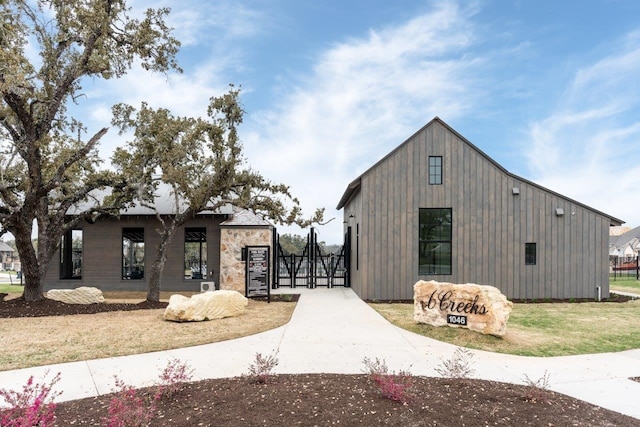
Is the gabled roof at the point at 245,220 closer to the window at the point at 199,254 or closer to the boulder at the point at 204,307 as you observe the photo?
the window at the point at 199,254

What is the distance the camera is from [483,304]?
30.1 feet

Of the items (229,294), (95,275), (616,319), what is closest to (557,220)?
(616,319)

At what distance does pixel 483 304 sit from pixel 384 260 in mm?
6007

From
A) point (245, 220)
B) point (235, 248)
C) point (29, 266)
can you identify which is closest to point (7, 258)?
point (29, 266)

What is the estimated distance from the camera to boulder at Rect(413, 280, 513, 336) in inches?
353

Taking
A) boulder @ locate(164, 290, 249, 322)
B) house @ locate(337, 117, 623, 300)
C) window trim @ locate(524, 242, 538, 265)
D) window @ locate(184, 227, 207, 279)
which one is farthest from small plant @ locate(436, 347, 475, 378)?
window @ locate(184, 227, 207, 279)

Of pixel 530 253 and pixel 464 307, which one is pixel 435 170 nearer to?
pixel 530 253

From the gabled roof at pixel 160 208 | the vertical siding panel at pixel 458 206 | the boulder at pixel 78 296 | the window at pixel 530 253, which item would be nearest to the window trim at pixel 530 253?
the window at pixel 530 253

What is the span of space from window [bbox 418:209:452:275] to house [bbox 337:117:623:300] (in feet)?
0.12

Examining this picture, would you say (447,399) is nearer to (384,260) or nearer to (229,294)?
(229,294)

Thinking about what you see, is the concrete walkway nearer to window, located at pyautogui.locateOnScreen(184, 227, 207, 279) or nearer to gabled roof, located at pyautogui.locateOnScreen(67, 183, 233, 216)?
gabled roof, located at pyautogui.locateOnScreen(67, 183, 233, 216)

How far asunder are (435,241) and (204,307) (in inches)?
335

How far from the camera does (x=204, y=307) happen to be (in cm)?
1091

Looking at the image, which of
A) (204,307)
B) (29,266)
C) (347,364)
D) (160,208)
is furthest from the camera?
(160,208)
